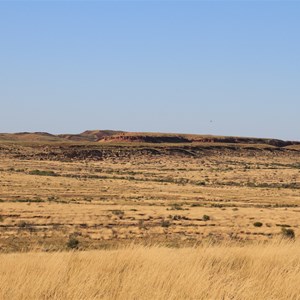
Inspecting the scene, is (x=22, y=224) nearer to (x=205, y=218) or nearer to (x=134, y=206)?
(x=205, y=218)

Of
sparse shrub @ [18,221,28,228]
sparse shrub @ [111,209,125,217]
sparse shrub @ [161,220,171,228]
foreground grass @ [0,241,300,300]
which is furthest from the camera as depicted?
sparse shrub @ [111,209,125,217]

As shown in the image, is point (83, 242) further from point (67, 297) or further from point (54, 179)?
point (54, 179)

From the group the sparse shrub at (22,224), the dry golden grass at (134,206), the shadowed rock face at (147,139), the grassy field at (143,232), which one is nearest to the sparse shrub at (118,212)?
the dry golden grass at (134,206)

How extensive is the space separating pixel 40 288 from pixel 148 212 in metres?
28.8

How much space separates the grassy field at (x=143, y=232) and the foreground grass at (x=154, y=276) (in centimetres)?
1

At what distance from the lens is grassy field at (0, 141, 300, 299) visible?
19.1 feet

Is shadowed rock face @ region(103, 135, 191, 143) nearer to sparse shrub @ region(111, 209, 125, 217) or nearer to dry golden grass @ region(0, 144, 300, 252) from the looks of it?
dry golden grass @ region(0, 144, 300, 252)

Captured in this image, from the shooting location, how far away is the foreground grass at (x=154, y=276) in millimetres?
5508

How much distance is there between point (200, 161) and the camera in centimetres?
10756

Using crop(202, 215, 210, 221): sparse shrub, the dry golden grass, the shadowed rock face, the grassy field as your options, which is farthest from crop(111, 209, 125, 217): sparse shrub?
the shadowed rock face

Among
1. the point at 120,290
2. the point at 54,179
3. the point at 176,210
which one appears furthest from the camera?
the point at 54,179

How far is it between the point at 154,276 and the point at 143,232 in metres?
19.1

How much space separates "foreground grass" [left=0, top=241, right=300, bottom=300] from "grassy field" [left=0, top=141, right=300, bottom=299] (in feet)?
0.05

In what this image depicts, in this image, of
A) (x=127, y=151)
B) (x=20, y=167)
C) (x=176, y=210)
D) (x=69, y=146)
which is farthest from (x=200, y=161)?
(x=176, y=210)
